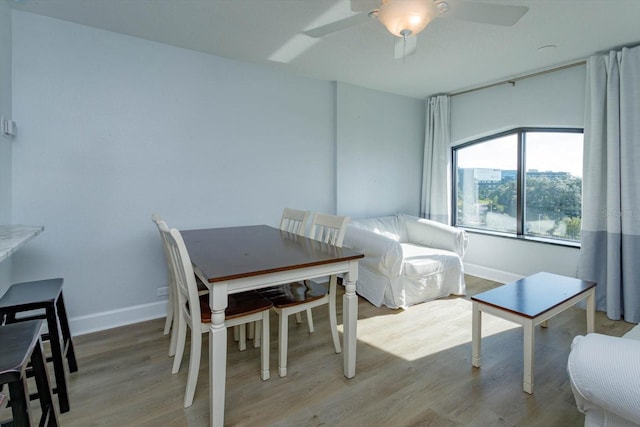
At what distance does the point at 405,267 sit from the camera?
3.14m

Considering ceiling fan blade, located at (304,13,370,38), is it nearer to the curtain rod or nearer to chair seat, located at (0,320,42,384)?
chair seat, located at (0,320,42,384)

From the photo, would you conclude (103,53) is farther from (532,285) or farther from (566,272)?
(566,272)

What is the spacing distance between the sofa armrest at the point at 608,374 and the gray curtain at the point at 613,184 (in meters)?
2.54

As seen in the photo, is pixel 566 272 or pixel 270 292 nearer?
pixel 270 292

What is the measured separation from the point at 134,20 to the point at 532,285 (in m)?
3.54

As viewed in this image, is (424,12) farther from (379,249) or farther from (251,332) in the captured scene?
(251,332)

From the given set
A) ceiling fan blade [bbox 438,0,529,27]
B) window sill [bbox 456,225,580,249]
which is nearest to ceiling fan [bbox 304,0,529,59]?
ceiling fan blade [bbox 438,0,529,27]

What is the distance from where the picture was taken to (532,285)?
2.38 metres

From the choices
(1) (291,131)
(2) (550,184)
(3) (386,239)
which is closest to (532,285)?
(3) (386,239)

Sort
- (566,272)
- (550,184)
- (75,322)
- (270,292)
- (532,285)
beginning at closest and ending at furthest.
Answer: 1. (270,292)
2. (532,285)
3. (75,322)
4. (566,272)
5. (550,184)

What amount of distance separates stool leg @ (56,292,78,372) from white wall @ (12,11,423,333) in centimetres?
63

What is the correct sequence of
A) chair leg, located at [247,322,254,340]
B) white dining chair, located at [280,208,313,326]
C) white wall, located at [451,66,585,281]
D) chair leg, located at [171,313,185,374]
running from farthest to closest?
1. white wall, located at [451,66,585,281]
2. white dining chair, located at [280,208,313,326]
3. chair leg, located at [247,322,254,340]
4. chair leg, located at [171,313,185,374]

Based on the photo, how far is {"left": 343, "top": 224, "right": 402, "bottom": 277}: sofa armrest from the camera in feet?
9.96

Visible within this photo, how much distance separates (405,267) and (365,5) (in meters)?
2.25
